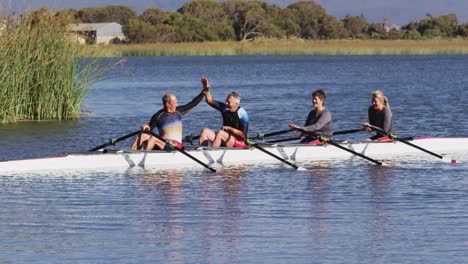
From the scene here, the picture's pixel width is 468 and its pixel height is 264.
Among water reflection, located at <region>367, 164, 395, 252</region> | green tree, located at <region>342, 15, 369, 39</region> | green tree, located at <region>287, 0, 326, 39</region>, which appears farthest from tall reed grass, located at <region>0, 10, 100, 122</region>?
green tree, located at <region>342, 15, 369, 39</region>

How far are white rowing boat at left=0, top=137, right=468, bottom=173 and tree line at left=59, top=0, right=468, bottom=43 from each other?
105770mm

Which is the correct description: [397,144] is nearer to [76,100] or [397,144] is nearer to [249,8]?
[76,100]

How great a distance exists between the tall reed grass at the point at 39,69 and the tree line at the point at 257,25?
100 metres

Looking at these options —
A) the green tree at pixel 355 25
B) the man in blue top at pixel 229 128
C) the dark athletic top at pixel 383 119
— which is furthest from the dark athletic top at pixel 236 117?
the green tree at pixel 355 25

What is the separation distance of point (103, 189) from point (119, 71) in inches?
2105

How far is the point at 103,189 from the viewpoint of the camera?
632 inches

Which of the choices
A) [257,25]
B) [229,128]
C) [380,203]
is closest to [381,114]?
[229,128]

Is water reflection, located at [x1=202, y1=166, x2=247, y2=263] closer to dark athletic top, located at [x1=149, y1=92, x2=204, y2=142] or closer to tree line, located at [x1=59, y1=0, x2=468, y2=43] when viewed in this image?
dark athletic top, located at [x1=149, y1=92, x2=204, y2=142]

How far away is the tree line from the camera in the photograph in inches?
5089

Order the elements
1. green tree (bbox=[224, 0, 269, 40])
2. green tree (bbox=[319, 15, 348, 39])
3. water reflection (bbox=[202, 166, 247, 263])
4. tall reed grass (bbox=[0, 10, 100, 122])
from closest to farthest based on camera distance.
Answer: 1. water reflection (bbox=[202, 166, 247, 263])
2. tall reed grass (bbox=[0, 10, 100, 122])
3. green tree (bbox=[224, 0, 269, 40])
4. green tree (bbox=[319, 15, 348, 39])

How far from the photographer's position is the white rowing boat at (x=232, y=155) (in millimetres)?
17438

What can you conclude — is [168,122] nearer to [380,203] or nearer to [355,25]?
[380,203]

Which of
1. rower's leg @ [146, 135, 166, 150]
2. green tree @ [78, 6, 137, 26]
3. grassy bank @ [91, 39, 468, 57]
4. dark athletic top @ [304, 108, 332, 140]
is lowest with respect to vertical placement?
grassy bank @ [91, 39, 468, 57]

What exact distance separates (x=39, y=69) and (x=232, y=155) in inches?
314
